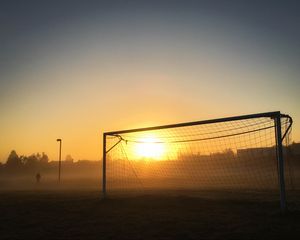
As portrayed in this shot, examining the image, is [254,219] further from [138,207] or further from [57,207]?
[57,207]

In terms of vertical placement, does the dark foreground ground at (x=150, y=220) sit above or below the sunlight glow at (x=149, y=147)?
below

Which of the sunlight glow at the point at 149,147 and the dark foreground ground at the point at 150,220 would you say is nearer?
the dark foreground ground at the point at 150,220

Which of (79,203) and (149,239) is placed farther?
(79,203)

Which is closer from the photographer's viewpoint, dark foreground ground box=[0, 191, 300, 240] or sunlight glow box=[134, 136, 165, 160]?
dark foreground ground box=[0, 191, 300, 240]

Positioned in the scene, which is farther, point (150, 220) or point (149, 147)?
point (149, 147)

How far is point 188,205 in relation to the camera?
13.1 m

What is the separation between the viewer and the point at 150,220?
10477 millimetres

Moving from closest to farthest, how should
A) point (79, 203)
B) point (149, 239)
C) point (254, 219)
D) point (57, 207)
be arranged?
point (149, 239) → point (254, 219) → point (57, 207) → point (79, 203)

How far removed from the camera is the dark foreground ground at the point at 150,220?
8625mm

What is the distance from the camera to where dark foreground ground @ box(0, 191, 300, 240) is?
8.62 meters

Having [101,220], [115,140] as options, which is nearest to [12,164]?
[115,140]

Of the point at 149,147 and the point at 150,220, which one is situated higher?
the point at 149,147

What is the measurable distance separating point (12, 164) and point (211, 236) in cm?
10846

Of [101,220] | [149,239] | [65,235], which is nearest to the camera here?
[149,239]
